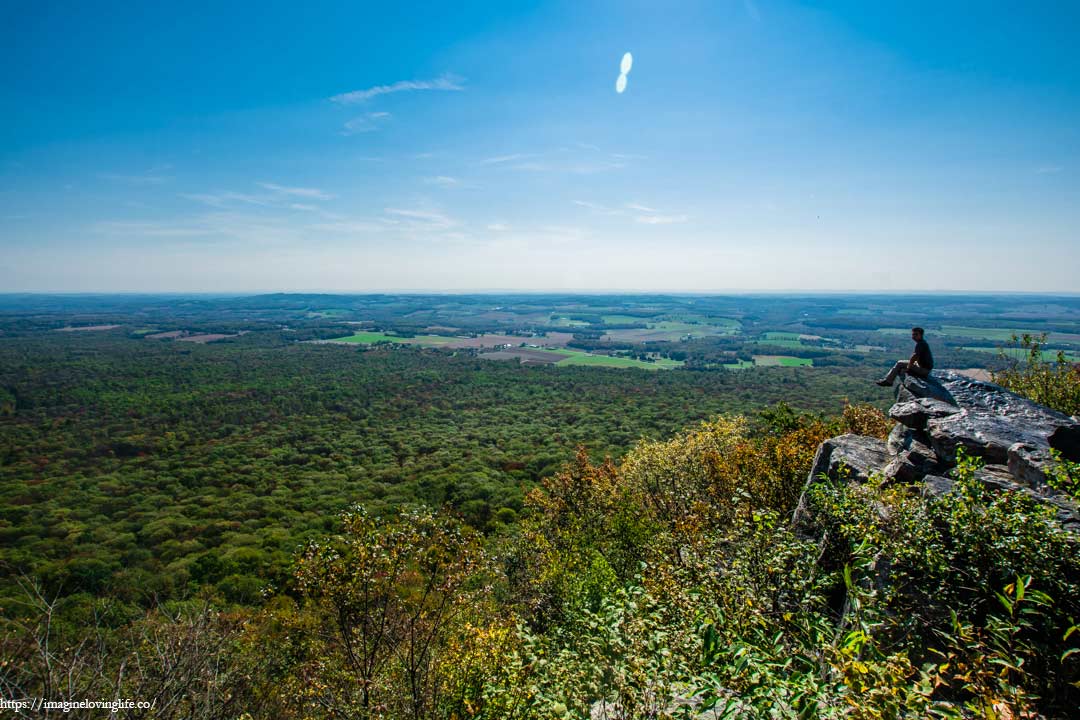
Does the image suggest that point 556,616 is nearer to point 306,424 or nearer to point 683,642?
point 683,642

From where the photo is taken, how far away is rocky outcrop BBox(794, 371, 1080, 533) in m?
13.2

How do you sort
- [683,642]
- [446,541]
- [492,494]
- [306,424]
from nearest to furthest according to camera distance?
[683,642] → [446,541] → [492,494] → [306,424]

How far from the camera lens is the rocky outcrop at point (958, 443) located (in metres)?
13.2

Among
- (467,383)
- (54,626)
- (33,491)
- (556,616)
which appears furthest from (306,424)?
(556,616)

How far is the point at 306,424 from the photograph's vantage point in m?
111

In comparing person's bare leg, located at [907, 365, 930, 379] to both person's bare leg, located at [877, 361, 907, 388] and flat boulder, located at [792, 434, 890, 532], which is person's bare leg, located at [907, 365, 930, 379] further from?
flat boulder, located at [792, 434, 890, 532]

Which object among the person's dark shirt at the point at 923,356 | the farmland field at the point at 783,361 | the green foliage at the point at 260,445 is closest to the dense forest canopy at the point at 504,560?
the green foliage at the point at 260,445

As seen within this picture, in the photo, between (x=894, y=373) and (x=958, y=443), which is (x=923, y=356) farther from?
(x=958, y=443)

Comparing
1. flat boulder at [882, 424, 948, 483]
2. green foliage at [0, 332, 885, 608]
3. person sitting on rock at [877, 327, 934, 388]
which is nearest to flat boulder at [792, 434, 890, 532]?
flat boulder at [882, 424, 948, 483]

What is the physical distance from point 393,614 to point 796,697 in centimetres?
1477

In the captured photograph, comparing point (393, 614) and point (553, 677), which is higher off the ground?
point (553, 677)

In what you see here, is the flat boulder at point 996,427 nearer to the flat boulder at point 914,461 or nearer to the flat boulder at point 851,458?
the flat boulder at point 914,461

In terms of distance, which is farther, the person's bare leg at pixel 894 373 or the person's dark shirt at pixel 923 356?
the person's bare leg at pixel 894 373

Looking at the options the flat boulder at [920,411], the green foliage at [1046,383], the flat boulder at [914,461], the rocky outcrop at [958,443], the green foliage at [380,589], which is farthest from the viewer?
the green foliage at [1046,383]
